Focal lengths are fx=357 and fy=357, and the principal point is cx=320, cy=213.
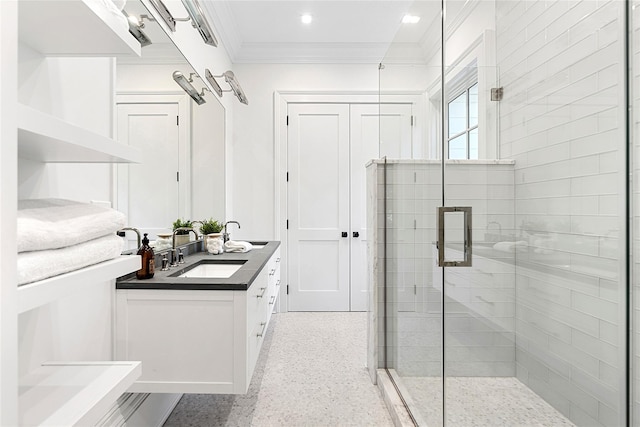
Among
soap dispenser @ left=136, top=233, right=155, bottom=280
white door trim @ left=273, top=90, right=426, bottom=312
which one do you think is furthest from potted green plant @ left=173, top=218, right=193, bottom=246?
white door trim @ left=273, top=90, right=426, bottom=312

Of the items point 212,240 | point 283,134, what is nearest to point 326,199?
point 283,134

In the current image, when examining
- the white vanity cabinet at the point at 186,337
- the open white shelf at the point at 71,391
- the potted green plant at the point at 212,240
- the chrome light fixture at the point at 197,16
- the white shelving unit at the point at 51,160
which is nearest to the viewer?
the white shelving unit at the point at 51,160

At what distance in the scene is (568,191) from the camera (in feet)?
3.21

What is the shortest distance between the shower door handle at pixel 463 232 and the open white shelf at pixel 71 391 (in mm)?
1201

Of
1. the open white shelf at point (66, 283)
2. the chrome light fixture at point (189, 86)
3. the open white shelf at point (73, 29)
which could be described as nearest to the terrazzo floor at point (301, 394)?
the open white shelf at point (66, 283)

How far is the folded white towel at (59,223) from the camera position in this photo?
0.69m

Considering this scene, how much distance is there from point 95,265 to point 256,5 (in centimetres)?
288

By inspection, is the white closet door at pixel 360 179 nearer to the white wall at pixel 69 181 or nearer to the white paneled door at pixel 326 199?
the white paneled door at pixel 326 199

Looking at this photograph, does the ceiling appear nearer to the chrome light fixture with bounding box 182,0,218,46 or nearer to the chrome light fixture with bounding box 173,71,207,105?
the chrome light fixture with bounding box 173,71,207,105

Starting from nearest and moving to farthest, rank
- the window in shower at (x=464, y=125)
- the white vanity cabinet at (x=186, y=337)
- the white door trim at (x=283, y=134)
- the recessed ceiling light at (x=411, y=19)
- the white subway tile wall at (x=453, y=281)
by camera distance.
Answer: the white subway tile wall at (x=453, y=281) < the window in shower at (x=464, y=125) < the white vanity cabinet at (x=186, y=337) < the recessed ceiling light at (x=411, y=19) < the white door trim at (x=283, y=134)

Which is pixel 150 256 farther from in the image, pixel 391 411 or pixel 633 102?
pixel 633 102

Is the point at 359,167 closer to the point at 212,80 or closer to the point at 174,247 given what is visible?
the point at 212,80

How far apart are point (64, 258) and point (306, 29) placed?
130 inches

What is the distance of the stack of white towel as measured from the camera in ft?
2.25
